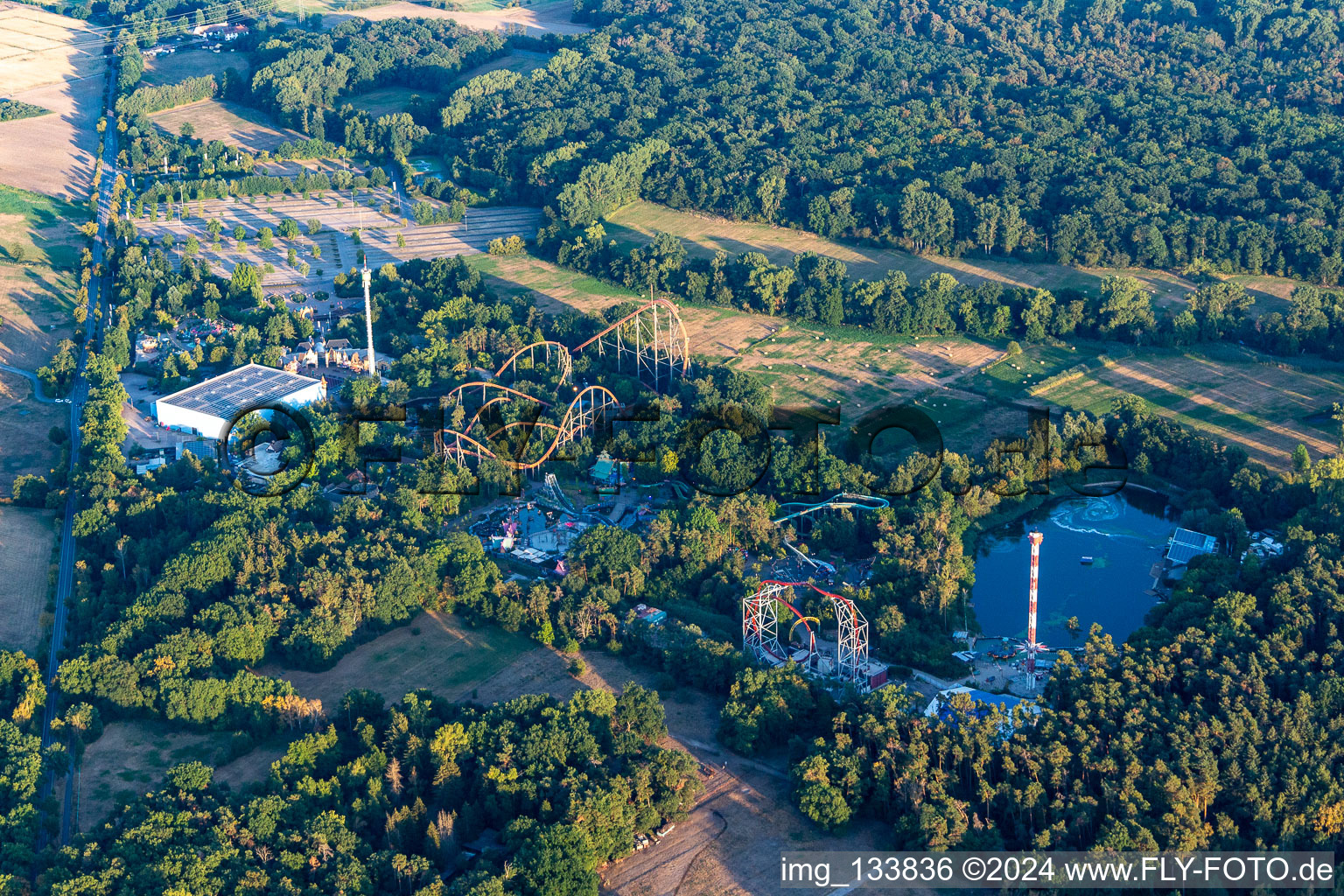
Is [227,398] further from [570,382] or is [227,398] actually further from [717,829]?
[717,829]

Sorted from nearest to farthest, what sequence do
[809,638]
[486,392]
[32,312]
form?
[809,638], [486,392], [32,312]

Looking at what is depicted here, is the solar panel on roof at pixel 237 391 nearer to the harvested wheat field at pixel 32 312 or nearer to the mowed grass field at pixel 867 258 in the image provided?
the harvested wheat field at pixel 32 312

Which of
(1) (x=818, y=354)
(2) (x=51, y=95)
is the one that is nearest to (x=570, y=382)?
(1) (x=818, y=354)

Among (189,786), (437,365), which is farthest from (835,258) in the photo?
(189,786)

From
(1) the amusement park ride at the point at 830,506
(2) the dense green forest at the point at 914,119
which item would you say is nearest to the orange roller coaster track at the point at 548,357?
(1) the amusement park ride at the point at 830,506

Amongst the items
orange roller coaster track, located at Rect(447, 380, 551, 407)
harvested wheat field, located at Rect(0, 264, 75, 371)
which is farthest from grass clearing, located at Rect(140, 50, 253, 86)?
orange roller coaster track, located at Rect(447, 380, 551, 407)

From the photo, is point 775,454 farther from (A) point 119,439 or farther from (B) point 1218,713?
(A) point 119,439
